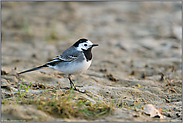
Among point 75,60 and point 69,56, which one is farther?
point 69,56

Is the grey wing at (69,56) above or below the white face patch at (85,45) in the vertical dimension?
below

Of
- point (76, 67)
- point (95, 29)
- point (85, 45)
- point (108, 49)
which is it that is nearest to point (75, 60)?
point (76, 67)

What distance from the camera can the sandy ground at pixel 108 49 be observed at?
201 inches

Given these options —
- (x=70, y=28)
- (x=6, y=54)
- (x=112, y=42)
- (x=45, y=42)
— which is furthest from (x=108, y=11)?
(x=6, y=54)

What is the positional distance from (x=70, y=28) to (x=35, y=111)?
7832 mm

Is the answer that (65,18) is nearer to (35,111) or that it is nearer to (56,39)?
(56,39)

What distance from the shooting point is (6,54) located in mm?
8500

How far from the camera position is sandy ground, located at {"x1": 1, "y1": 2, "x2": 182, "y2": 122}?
16.8 ft

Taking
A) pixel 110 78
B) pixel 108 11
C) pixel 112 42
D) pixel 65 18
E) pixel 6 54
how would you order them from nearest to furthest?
1. pixel 110 78
2. pixel 6 54
3. pixel 112 42
4. pixel 65 18
5. pixel 108 11

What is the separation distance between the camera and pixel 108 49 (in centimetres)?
924

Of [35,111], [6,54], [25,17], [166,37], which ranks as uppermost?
[25,17]

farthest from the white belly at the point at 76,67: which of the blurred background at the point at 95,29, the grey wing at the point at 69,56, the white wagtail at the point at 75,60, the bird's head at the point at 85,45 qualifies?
the blurred background at the point at 95,29

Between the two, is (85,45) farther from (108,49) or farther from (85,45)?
(108,49)

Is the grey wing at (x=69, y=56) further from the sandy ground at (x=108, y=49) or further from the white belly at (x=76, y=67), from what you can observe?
the sandy ground at (x=108, y=49)
